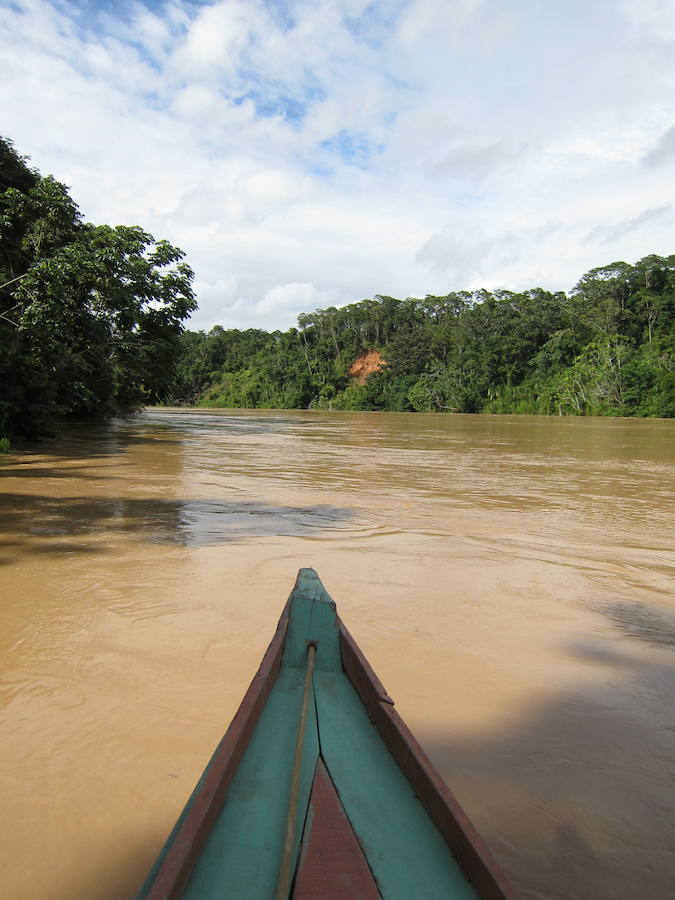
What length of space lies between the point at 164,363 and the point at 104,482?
641 inches

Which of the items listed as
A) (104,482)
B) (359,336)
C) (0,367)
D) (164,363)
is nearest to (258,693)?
(104,482)

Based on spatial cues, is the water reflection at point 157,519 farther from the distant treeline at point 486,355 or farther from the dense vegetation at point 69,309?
the distant treeline at point 486,355

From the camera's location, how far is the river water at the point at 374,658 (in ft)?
6.40

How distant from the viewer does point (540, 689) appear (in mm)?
2906

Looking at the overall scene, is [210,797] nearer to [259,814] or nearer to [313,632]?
[259,814]

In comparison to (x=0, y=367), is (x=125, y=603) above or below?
below

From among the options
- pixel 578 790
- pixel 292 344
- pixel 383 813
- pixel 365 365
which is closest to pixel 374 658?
pixel 578 790

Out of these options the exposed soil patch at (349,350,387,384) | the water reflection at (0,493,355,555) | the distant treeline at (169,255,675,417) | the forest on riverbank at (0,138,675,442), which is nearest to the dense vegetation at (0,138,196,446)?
the forest on riverbank at (0,138,675,442)

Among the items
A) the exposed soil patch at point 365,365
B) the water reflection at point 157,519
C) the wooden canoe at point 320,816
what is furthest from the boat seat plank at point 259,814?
the exposed soil patch at point 365,365

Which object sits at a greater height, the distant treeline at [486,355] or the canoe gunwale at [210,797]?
the distant treeline at [486,355]

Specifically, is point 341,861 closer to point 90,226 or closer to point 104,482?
point 104,482

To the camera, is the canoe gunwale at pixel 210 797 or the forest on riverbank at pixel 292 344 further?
the forest on riverbank at pixel 292 344

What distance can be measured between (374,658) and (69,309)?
12493 mm

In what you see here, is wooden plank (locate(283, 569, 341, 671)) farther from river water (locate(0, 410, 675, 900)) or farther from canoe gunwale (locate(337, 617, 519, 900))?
river water (locate(0, 410, 675, 900))
